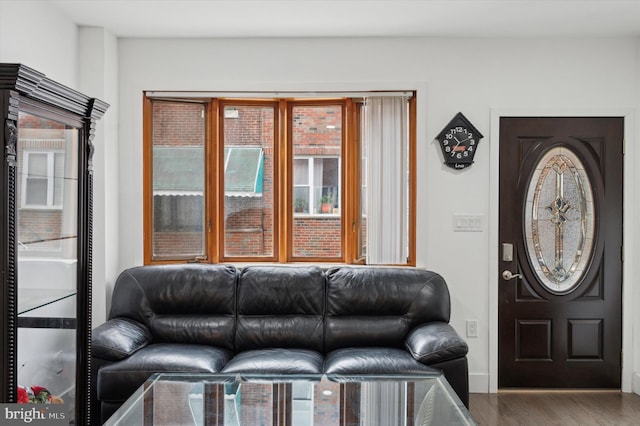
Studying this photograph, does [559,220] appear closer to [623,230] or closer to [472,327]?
[623,230]

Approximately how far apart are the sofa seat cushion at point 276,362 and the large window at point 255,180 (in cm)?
96

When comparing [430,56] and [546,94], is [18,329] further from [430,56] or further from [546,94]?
[546,94]

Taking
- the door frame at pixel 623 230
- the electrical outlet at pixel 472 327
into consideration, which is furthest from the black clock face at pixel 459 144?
the electrical outlet at pixel 472 327

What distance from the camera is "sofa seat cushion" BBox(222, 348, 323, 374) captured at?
347 cm

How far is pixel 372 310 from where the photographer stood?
407 centimetres

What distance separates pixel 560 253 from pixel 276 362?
2.31 m

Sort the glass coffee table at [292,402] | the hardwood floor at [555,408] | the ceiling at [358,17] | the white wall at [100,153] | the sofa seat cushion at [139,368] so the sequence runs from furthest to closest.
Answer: the white wall at [100,153] → the hardwood floor at [555,408] → the ceiling at [358,17] → the sofa seat cushion at [139,368] → the glass coffee table at [292,402]

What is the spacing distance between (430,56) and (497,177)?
1.02 meters

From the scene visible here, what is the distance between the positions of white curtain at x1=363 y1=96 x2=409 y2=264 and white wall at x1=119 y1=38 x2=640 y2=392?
0.12 meters

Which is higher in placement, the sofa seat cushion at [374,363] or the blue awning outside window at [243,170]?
the blue awning outside window at [243,170]

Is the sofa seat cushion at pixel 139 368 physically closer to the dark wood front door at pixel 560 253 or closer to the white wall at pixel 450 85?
the white wall at pixel 450 85

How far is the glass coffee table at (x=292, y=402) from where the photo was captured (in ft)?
7.73

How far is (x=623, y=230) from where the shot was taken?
14.5 feet

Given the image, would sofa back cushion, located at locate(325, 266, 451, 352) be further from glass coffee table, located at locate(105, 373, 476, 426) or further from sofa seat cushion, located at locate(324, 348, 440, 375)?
glass coffee table, located at locate(105, 373, 476, 426)
